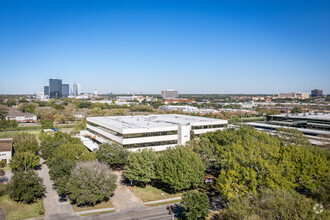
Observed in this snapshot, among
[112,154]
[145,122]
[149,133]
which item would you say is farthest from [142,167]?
[145,122]

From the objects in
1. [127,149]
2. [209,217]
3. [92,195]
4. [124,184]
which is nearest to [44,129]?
[127,149]

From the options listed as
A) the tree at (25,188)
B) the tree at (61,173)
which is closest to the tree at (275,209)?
the tree at (61,173)

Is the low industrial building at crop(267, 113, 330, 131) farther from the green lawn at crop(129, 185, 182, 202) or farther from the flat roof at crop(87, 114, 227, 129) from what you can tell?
the green lawn at crop(129, 185, 182, 202)

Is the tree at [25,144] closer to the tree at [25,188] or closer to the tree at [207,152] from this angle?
→ the tree at [25,188]

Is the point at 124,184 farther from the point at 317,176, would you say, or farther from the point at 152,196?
the point at 317,176

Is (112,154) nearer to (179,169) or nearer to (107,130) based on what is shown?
(107,130)

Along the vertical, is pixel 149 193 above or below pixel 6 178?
above

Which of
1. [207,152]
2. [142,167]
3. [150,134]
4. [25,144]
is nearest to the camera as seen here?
[142,167]

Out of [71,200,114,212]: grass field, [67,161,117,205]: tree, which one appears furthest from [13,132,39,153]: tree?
[71,200,114,212]: grass field
